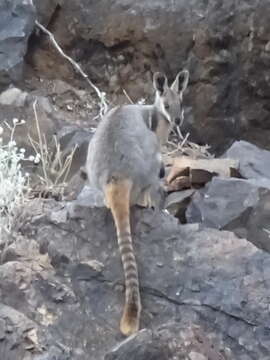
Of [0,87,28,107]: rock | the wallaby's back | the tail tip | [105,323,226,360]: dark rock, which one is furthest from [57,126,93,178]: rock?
[105,323,226,360]: dark rock

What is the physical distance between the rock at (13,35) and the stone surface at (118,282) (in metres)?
3.90

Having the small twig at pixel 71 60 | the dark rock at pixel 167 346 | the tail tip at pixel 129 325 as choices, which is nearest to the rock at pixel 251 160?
the small twig at pixel 71 60

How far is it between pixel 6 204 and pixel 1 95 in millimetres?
2763

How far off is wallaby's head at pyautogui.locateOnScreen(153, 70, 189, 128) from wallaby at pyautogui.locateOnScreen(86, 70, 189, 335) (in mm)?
831

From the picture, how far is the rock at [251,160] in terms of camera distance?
8969 mm

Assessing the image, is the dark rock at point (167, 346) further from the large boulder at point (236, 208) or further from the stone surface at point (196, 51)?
the stone surface at point (196, 51)

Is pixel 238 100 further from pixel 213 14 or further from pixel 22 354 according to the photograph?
pixel 22 354

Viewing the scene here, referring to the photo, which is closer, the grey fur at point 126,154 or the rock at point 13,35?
the grey fur at point 126,154

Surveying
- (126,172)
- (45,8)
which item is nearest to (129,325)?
(126,172)

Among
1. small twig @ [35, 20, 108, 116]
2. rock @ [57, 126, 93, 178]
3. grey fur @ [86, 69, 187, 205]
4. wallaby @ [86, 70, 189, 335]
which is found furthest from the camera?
small twig @ [35, 20, 108, 116]

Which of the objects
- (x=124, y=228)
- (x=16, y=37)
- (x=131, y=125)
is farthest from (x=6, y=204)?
(x=16, y=37)

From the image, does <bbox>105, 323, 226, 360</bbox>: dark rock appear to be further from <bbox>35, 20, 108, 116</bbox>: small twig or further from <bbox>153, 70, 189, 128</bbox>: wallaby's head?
<bbox>35, 20, 108, 116</bbox>: small twig

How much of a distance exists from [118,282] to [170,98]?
9.64 ft

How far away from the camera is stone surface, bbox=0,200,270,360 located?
6.05 meters
